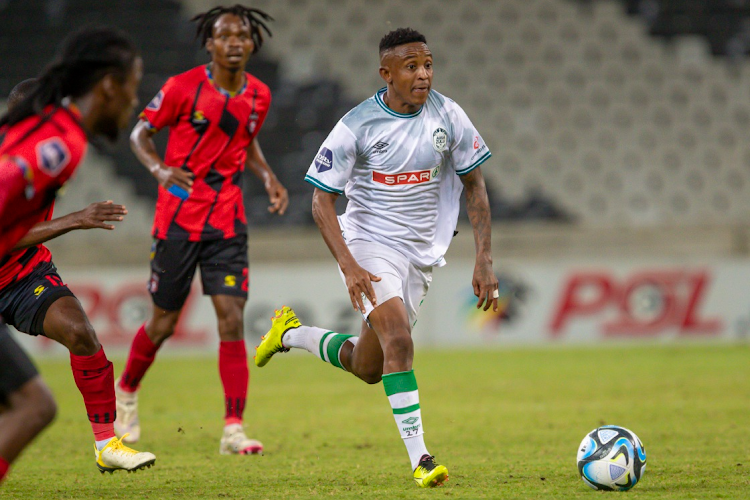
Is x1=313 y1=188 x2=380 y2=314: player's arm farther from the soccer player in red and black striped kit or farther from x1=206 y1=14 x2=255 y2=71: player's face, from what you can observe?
x1=206 y1=14 x2=255 y2=71: player's face

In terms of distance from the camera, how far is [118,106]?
356 cm

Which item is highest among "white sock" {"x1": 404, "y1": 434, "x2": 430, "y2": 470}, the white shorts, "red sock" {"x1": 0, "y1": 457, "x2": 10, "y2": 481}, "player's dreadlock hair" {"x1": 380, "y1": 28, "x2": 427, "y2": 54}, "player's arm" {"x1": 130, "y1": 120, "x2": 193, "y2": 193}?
"player's dreadlock hair" {"x1": 380, "y1": 28, "x2": 427, "y2": 54}

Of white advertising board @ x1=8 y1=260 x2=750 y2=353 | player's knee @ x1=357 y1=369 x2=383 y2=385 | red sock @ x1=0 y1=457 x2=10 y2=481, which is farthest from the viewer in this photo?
white advertising board @ x1=8 y1=260 x2=750 y2=353

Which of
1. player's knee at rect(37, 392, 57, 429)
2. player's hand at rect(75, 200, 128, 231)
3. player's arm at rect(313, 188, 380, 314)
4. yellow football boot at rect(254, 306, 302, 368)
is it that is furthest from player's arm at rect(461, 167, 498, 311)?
player's knee at rect(37, 392, 57, 429)

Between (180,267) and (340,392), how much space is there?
338cm

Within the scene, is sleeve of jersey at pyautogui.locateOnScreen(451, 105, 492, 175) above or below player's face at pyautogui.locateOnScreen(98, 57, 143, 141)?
below

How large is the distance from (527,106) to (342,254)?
1177cm

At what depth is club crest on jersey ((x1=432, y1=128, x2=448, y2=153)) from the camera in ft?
16.3

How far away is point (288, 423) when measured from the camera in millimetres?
6996

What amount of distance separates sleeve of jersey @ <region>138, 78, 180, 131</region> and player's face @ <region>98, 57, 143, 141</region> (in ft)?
7.60

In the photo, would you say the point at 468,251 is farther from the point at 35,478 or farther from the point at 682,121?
the point at 35,478

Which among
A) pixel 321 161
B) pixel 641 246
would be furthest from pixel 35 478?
pixel 641 246

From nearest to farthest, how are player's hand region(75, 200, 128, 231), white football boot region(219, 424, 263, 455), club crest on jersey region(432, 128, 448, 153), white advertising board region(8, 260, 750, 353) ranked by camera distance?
player's hand region(75, 200, 128, 231) < club crest on jersey region(432, 128, 448, 153) < white football boot region(219, 424, 263, 455) < white advertising board region(8, 260, 750, 353)

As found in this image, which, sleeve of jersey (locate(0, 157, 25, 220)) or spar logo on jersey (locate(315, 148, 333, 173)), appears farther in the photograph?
spar logo on jersey (locate(315, 148, 333, 173))
